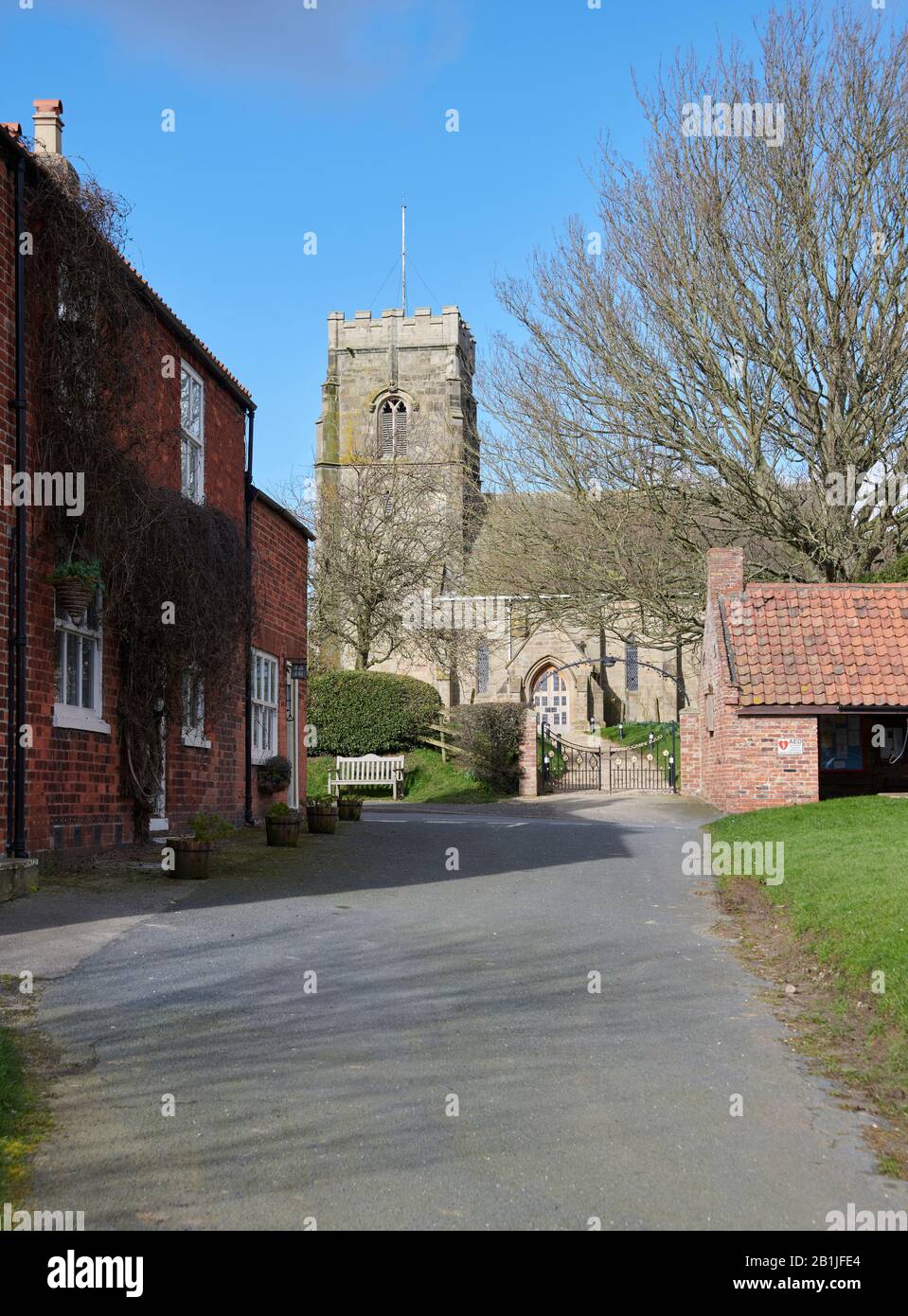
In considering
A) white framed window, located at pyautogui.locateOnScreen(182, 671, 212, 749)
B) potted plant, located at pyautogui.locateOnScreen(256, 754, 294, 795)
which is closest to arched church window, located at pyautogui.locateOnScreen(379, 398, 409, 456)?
potted plant, located at pyautogui.locateOnScreen(256, 754, 294, 795)

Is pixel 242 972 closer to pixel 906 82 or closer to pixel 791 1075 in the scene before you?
pixel 791 1075

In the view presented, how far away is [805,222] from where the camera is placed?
79.7 feet

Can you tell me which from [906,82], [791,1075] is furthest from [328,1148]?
[906,82]

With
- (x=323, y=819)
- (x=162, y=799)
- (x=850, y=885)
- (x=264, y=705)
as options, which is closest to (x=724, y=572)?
(x=264, y=705)

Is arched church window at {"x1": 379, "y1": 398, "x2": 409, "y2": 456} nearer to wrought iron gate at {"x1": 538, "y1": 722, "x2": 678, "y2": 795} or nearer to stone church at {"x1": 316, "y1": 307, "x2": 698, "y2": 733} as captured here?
stone church at {"x1": 316, "y1": 307, "x2": 698, "y2": 733}

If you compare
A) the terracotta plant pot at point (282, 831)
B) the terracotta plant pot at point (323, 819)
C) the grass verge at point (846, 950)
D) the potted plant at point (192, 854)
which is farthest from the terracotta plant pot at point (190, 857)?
the terracotta plant pot at point (323, 819)

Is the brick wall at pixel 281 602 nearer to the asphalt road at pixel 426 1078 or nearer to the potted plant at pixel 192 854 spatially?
the potted plant at pixel 192 854

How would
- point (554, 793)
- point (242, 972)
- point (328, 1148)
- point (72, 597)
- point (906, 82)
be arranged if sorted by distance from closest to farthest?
1. point (328, 1148)
2. point (242, 972)
3. point (72, 597)
4. point (906, 82)
5. point (554, 793)

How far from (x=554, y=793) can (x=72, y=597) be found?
83.2ft

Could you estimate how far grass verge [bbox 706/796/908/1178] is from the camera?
20.6 ft

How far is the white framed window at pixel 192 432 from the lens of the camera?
16.2 metres

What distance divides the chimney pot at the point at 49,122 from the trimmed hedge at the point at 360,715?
26.9 metres

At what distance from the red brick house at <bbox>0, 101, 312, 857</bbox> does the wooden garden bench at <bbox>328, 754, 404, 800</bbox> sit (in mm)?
16604

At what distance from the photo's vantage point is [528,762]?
34938mm
